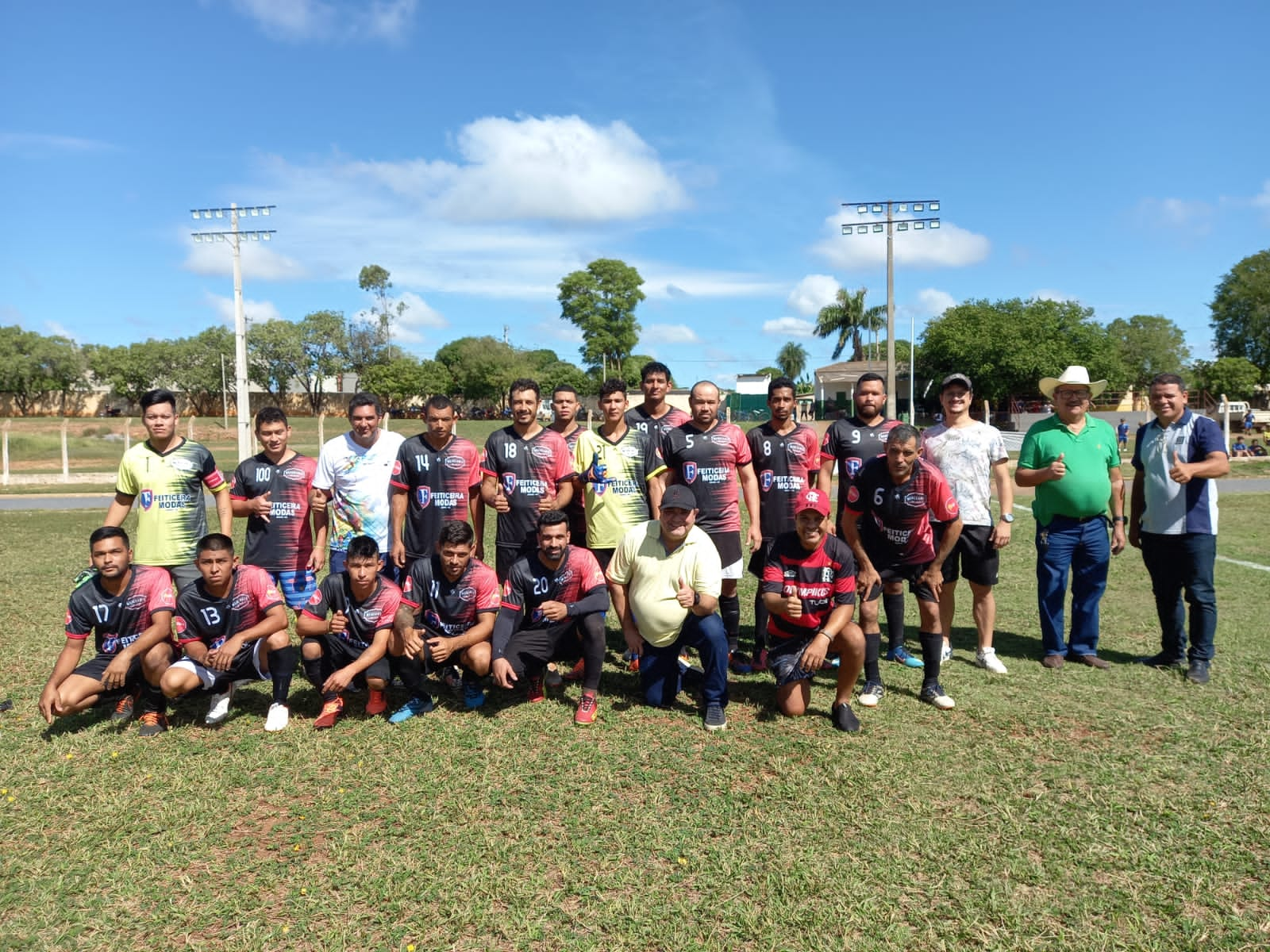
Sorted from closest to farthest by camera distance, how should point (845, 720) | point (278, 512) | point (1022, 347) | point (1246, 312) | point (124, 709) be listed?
point (845, 720) < point (124, 709) < point (278, 512) < point (1022, 347) < point (1246, 312)

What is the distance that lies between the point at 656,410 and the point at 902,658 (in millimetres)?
2677

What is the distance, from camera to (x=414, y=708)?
510 centimetres

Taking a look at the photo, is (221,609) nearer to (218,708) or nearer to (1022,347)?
(218,708)

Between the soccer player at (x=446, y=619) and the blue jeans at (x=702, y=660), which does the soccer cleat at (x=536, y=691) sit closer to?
the soccer player at (x=446, y=619)

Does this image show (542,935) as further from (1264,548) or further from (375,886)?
(1264,548)

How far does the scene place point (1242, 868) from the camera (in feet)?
10.8

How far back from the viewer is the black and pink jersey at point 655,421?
5953mm

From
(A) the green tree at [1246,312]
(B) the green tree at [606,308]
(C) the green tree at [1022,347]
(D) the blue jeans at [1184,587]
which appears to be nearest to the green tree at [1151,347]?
(A) the green tree at [1246,312]

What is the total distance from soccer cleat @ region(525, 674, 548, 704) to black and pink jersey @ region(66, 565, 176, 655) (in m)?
2.33

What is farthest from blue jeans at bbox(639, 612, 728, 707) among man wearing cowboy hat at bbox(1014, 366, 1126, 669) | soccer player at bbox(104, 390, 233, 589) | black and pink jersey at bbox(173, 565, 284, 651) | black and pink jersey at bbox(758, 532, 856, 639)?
soccer player at bbox(104, 390, 233, 589)

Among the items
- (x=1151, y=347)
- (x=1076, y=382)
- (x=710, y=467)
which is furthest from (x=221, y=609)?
(x=1151, y=347)

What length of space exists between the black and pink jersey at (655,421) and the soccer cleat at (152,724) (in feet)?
11.8

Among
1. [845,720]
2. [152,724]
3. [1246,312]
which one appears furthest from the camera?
[1246,312]

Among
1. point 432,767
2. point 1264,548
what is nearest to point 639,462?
point 432,767
